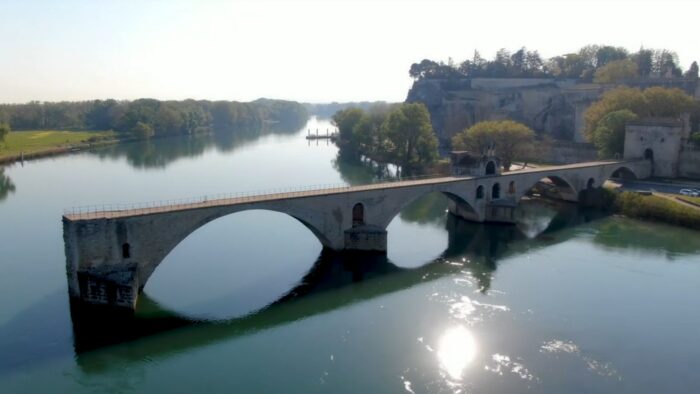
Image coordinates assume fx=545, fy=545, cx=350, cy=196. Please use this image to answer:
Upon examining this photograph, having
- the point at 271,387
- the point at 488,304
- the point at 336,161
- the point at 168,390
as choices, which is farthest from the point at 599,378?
the point at 336,161

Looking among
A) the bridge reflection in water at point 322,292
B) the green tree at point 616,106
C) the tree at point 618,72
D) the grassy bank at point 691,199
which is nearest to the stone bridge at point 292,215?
the bridge reflection in water at point 322,292

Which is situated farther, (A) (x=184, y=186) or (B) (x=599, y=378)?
(A) (x=184, y=186)

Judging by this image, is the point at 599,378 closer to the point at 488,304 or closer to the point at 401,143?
the point at 488,304

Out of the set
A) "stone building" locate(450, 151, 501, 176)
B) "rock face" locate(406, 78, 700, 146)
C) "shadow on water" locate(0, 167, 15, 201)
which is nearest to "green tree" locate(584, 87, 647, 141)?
"rock face" locate(406, 78, 700, 146)

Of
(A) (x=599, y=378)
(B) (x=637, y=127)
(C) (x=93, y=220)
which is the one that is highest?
(B) (x=637, y=127)

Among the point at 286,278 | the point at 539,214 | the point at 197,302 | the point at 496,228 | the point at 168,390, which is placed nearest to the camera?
the point at 168,390

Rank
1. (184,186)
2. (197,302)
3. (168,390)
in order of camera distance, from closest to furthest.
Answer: (168,390), (197,302), (184,186)

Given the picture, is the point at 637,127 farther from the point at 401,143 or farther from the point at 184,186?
the point at 184,186

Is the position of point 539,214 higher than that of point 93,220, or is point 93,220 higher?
point 93,220
